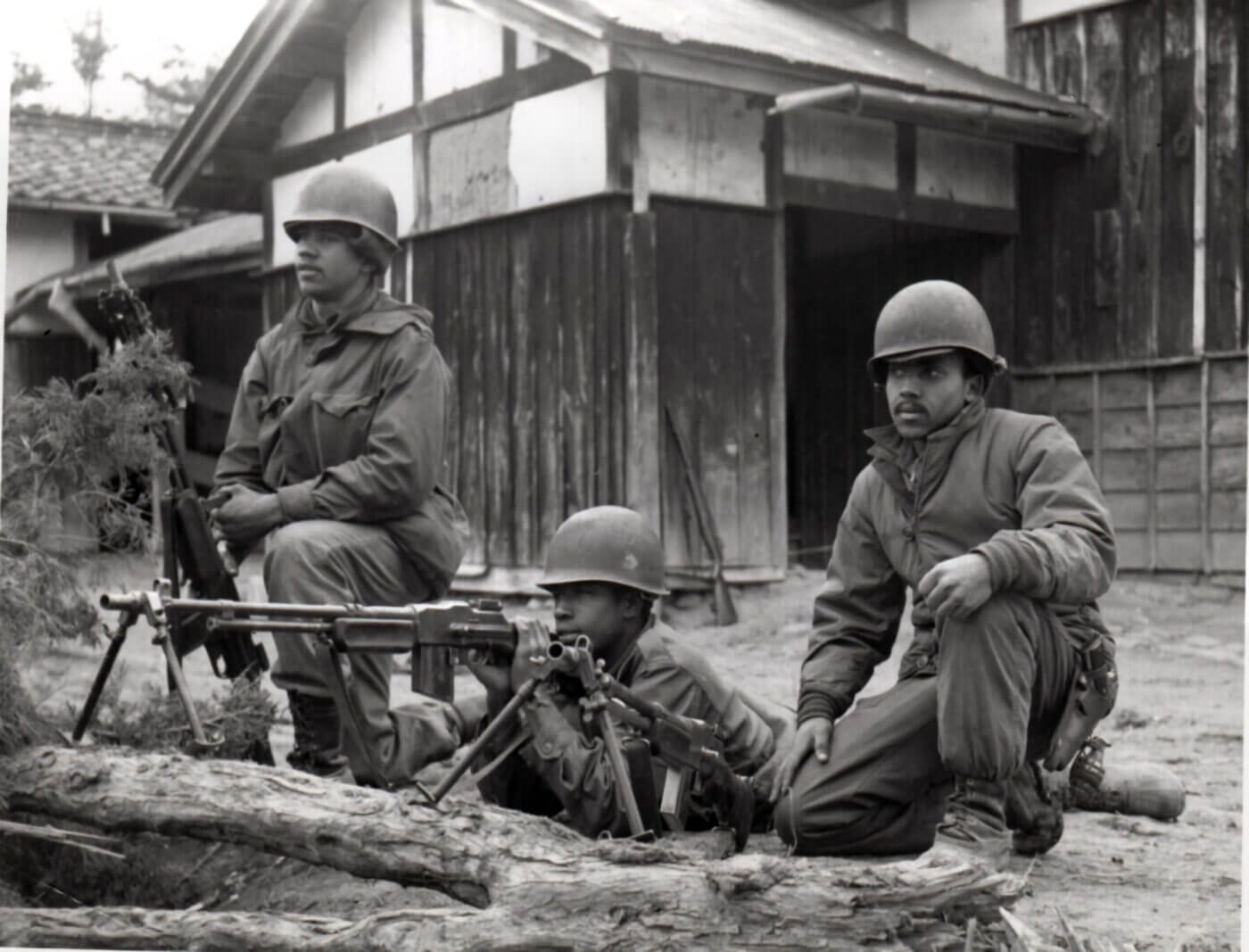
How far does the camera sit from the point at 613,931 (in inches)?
106

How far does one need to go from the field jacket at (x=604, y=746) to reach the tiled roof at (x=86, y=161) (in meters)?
5.87

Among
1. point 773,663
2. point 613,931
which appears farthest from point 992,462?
point 773,663

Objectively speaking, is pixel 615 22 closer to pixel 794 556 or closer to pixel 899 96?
pixel 899 96

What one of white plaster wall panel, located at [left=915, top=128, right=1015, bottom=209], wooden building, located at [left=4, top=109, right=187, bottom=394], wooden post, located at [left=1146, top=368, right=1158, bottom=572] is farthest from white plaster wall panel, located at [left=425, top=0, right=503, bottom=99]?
wooden post, located at [left=1146, top=368, right=1158, bottom=572]

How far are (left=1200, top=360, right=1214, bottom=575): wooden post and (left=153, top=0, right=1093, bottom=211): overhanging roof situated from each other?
1.81 meters

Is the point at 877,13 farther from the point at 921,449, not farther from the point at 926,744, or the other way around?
the point at 926,744

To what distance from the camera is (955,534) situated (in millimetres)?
3523

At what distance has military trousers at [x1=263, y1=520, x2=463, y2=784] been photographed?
13.7 ft

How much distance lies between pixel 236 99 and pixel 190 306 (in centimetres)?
299

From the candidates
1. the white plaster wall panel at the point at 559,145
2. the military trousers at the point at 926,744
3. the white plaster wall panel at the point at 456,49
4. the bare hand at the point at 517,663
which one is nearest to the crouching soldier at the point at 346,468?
the bare hand at the point at 517,663

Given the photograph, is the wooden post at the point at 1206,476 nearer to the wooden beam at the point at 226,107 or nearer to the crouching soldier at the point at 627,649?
the crouching soldier at the point at 627,649

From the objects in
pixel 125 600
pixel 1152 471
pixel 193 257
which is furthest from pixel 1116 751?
pixel 193 257

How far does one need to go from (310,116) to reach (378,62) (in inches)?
36.1

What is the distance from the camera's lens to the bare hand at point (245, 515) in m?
4.38
